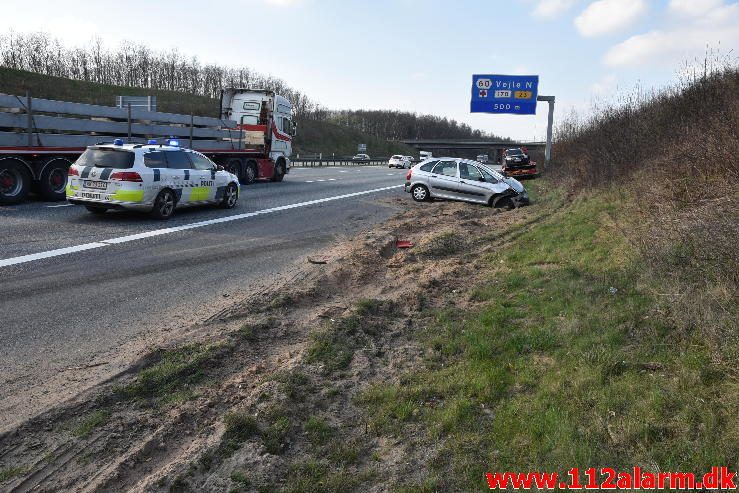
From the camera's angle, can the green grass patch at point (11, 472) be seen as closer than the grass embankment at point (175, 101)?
Yes

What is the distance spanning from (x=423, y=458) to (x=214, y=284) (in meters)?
4.52

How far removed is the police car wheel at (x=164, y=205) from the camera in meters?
11.6

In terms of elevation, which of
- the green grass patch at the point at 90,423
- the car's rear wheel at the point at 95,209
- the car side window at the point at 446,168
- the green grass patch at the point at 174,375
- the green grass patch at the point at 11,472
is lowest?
the green grass patch at the point at 11,472

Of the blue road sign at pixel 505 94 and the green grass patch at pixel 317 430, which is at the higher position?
the blue road sign at pixel 505 94

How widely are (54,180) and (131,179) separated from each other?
167 inches

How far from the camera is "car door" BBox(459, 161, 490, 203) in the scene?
16344mm

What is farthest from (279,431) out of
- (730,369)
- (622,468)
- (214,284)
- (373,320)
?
(214,284)

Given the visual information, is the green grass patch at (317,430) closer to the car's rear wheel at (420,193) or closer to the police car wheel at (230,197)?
the police car wheel at (230,197)

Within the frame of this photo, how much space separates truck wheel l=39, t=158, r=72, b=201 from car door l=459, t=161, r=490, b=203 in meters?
11.1

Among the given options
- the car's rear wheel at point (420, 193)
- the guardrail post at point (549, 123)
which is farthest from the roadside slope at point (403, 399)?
the guardrail post at point (549, 123)

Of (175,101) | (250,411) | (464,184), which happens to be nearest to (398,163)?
(464,184)

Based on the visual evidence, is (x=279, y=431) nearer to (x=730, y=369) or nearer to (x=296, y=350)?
(x=296, y=350)

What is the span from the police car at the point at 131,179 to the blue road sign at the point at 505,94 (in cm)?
2240

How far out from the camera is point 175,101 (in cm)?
8531
